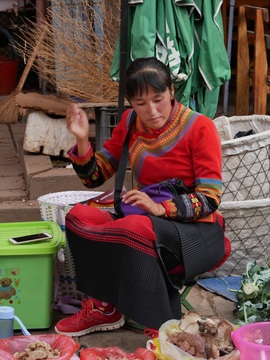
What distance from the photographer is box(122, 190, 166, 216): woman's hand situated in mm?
3646

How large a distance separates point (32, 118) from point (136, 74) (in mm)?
2497

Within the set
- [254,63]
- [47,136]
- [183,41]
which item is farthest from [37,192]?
[254,63]

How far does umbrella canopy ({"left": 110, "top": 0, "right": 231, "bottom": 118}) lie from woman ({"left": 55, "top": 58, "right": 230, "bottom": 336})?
3.32 ft

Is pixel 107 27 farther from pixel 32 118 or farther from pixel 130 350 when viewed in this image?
pixel 130 350

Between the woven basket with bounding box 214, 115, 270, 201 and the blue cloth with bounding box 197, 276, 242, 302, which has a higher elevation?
the woven basket with bounding box 214, 115, 270, 201

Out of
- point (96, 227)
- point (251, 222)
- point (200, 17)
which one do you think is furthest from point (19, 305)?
point (200, 17)

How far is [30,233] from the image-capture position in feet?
14.0

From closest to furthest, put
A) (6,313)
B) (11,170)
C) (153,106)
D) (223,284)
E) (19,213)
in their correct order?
(6,313), (153,106), (223,284), (19,213), (11,170)

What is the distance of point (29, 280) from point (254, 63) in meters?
3.04

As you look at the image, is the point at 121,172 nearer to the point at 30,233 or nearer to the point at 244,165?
the point at 30,233

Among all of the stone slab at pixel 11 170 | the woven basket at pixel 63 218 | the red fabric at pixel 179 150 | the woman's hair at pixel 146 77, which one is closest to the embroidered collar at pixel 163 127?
the red fabric at pixel 179 150

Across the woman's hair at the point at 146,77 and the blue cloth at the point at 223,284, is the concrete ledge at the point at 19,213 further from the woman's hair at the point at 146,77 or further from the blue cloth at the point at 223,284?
the woman's hair at the point at 146,77

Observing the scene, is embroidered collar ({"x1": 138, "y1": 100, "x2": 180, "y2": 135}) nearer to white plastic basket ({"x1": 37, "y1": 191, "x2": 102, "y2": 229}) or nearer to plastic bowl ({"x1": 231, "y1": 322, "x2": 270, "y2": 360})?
white plastic basket ({"x1": 37, "y1": 191, "x2": 102, "y2": 229})

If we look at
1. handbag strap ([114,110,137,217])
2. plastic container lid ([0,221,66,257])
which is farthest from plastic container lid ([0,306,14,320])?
handbag strap ([114,110,137,217])
